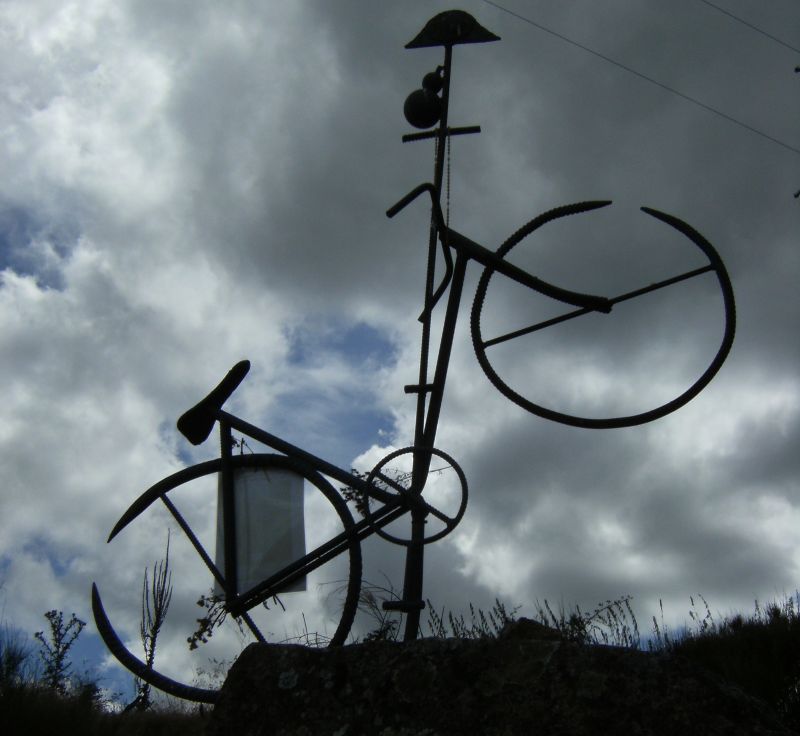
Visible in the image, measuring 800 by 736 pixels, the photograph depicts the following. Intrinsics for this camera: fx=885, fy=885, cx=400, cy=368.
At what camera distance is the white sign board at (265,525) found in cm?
486

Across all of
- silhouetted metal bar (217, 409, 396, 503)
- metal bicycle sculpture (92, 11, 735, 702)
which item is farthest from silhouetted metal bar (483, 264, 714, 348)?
silhouetted metal bar (217, 409, 396, 503)

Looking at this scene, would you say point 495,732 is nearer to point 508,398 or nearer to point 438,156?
point 508,398

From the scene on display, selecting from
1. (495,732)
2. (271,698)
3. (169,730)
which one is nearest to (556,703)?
(495,732)

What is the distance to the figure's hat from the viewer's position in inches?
212

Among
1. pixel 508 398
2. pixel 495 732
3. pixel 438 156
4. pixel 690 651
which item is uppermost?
pixel 438 156

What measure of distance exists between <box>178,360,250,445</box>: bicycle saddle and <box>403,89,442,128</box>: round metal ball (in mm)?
1839

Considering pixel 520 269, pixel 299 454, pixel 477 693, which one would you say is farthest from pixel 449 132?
pixel 477 693

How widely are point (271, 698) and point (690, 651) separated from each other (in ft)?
14.4

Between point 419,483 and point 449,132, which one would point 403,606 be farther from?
point 449,132

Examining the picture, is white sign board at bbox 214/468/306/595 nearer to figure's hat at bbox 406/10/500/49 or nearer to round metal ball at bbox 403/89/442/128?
round metal ball at bbox 403/89/442/128

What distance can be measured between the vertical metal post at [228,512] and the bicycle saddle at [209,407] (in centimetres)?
9

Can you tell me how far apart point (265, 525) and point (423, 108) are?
264 cm

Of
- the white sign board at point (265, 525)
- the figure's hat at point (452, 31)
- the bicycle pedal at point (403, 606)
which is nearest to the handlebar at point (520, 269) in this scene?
the figure's hat at point (452, 31)

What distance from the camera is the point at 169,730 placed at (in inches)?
182
